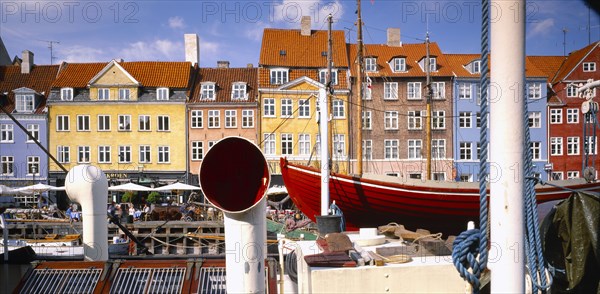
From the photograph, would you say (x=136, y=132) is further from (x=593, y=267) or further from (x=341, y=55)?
(x=593, y=267)

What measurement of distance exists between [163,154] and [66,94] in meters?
8.13

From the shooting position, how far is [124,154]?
34.5m

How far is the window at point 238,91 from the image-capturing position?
3481 cm

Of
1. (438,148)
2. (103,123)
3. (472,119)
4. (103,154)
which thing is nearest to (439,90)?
(472,119)

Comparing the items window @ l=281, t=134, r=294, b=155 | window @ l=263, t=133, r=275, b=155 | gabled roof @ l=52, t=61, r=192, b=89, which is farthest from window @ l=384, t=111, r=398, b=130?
gabled roof @ l=52, t=61, r=192, b=89

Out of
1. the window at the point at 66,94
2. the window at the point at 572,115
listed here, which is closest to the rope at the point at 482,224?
the window at the point at 66,94

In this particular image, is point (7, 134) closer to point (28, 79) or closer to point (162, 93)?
point (28, 79)

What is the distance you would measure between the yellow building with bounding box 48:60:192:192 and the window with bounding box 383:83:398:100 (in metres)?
14.5

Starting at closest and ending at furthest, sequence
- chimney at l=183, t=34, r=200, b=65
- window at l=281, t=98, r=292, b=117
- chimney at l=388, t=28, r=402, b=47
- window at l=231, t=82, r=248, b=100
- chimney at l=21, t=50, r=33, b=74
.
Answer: window at l=281, t=98, r=292, b=117 → window at l=231, t=82, r=248, b=100 → chimney at l=21, t=50, r=33, b=74 → chimney at l=183, t=34, r=200, b=65 → chimney at l=388, t=28, r=402, b=47

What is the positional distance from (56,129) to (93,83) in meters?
4.29

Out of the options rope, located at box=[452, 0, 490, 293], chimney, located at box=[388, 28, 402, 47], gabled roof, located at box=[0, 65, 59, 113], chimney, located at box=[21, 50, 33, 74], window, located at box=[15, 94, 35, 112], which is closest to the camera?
rope, located at box=[452, 0, 490, 293]

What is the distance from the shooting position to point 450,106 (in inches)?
1398

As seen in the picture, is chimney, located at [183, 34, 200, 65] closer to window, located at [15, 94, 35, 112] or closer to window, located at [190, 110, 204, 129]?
window, located at [190, 110, 204, 129]

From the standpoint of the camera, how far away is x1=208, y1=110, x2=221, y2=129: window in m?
34.5
